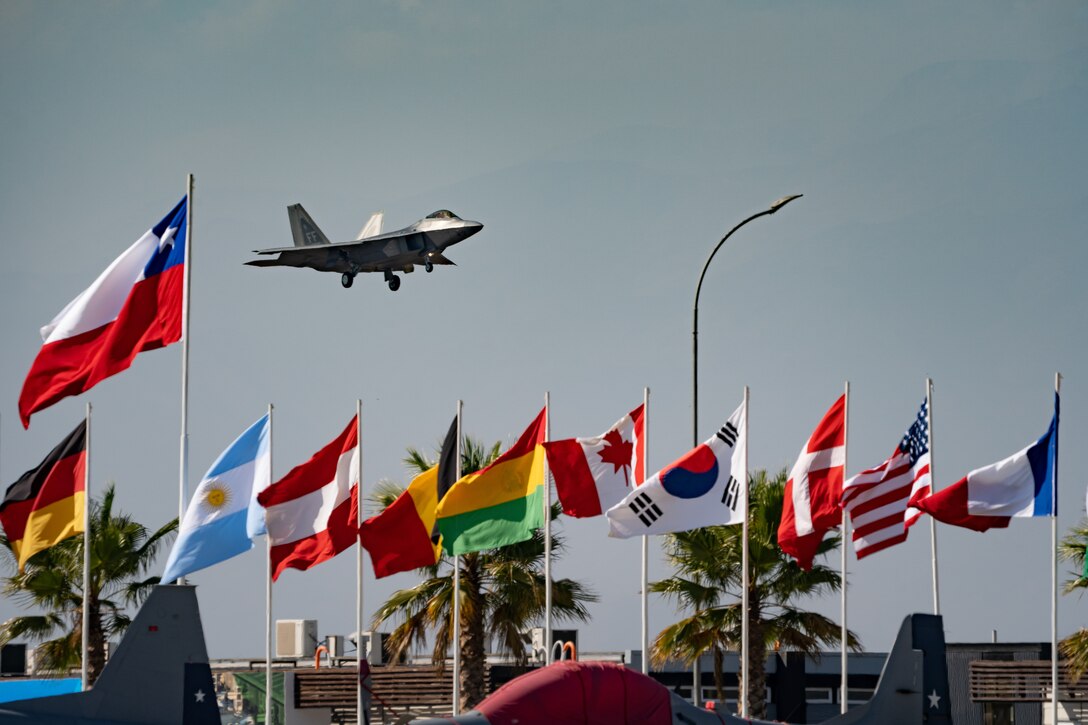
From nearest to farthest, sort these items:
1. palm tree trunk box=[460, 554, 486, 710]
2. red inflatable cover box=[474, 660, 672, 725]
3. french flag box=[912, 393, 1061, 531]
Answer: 1. red inflatable cover box=[474, 660, 672, 725]
2. french flag box=[912, 393, 1061, 531]
3. palm tree trunk box=[460, 554, 486, 710]

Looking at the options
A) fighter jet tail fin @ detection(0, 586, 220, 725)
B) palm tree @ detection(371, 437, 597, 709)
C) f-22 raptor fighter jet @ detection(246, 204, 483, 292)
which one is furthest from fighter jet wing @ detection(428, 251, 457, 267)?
fighter jet tail fin @ detection(0, 586, 220, 725)

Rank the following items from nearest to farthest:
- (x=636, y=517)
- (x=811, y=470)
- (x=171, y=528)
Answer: (x=636, y=517), (x=811, y=470), (x=171, y=528)

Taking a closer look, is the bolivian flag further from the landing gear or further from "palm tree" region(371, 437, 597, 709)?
the landing gear

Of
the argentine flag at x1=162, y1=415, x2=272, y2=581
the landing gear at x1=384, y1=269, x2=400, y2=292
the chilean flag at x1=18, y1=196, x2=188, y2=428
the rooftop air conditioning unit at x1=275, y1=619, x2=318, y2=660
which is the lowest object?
the rooftop air conditioning unit at x1=275, y1=619, x2=318, y2=660

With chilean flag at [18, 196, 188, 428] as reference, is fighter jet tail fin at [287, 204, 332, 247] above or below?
above

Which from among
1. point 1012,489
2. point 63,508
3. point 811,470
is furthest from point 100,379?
point 1012,489

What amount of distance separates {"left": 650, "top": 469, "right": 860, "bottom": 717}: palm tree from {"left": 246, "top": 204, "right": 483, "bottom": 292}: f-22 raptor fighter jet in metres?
14.6

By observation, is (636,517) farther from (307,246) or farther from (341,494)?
(307,246)

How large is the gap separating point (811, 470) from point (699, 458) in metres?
2.71

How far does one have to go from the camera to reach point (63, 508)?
2950cm

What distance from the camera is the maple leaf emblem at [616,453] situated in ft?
99.1

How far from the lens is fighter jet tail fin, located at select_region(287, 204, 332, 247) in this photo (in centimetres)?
4866

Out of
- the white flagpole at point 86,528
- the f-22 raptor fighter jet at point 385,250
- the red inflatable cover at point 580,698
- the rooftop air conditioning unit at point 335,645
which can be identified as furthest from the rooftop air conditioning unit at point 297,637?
the red inflatable cover at point 580,698

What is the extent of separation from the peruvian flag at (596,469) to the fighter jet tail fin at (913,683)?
705 centimetres
